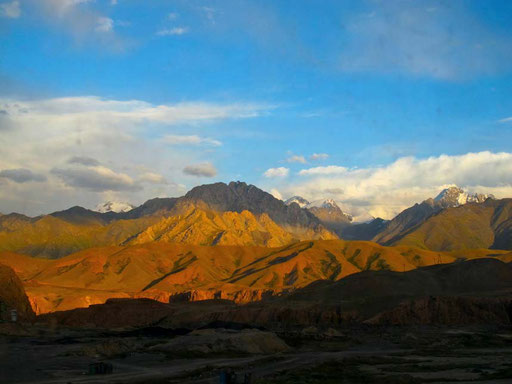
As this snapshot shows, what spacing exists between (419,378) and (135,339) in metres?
49.6

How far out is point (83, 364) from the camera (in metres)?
58.6

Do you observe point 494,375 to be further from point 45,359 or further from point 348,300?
point 348,300

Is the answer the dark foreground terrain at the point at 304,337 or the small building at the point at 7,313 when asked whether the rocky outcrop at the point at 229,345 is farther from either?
the small building at the point at 7,313

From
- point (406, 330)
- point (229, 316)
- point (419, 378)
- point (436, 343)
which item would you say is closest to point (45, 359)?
point (419, 378)

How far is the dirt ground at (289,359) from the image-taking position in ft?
157

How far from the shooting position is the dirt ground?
47.8 meters

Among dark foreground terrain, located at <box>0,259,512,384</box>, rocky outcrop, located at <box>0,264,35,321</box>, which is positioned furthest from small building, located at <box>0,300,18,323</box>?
dark foreground terrain, located at <box>0,259,512,384</box>

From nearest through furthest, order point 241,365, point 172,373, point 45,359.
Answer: point 172,373 → point 241,365 → point 45,359

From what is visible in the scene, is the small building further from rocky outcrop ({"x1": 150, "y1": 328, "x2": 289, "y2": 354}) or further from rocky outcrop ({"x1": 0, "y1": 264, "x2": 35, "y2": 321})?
rocky outcrop ({"x1": 150, "y1": 328, "x2": 289, "y2": 354})

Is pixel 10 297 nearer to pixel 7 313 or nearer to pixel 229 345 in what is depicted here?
pixel 7 313

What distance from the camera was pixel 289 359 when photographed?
204 feet

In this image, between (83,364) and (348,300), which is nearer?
(83,364)

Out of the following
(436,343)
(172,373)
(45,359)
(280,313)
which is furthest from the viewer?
(280,313)

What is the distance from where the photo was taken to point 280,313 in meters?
127
